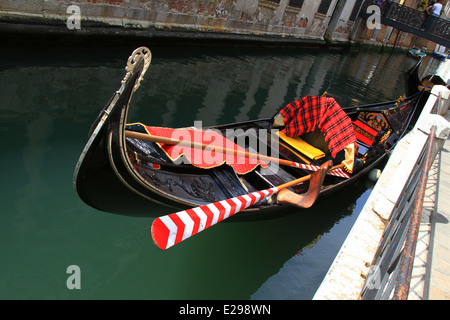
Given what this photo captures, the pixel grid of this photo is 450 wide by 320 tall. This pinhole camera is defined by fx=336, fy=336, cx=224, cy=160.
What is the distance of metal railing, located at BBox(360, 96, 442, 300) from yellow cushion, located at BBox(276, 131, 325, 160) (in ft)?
3.86

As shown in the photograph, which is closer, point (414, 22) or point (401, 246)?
point (401, 246)

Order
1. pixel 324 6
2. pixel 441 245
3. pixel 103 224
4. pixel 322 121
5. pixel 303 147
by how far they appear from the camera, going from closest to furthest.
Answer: pixel 441 245, pixel 103 224, pixel 322 121, pixel 303 147, pixel 324 6

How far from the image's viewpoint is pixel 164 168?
7.38ft

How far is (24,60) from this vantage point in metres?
4.53

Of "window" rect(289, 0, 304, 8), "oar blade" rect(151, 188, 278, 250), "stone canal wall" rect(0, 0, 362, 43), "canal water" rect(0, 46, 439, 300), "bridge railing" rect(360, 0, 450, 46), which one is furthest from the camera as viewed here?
"bridge railing" rect(360, 0, 450, 46)

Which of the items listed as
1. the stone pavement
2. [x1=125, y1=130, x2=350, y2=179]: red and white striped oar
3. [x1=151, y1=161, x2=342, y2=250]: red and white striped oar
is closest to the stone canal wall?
[x1=125, y1=130, x2=350, y2=179]: red and white striped oar

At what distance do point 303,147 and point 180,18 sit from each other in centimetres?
509

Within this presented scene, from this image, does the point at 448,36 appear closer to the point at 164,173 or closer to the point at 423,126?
the point at 423,126

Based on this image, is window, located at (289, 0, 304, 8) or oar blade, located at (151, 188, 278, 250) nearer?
oar blade, located at (151, 188, 278, 250)

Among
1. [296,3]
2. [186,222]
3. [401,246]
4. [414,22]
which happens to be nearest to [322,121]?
[401,246]

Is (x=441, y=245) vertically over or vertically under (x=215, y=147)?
under

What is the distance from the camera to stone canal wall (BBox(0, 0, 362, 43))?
16.3ft

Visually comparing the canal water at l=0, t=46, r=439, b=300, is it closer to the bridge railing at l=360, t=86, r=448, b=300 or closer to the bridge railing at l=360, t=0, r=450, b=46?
the bridge railing at l=360, t=86, r=448, b=300

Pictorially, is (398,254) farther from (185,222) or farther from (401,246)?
(185,222)
